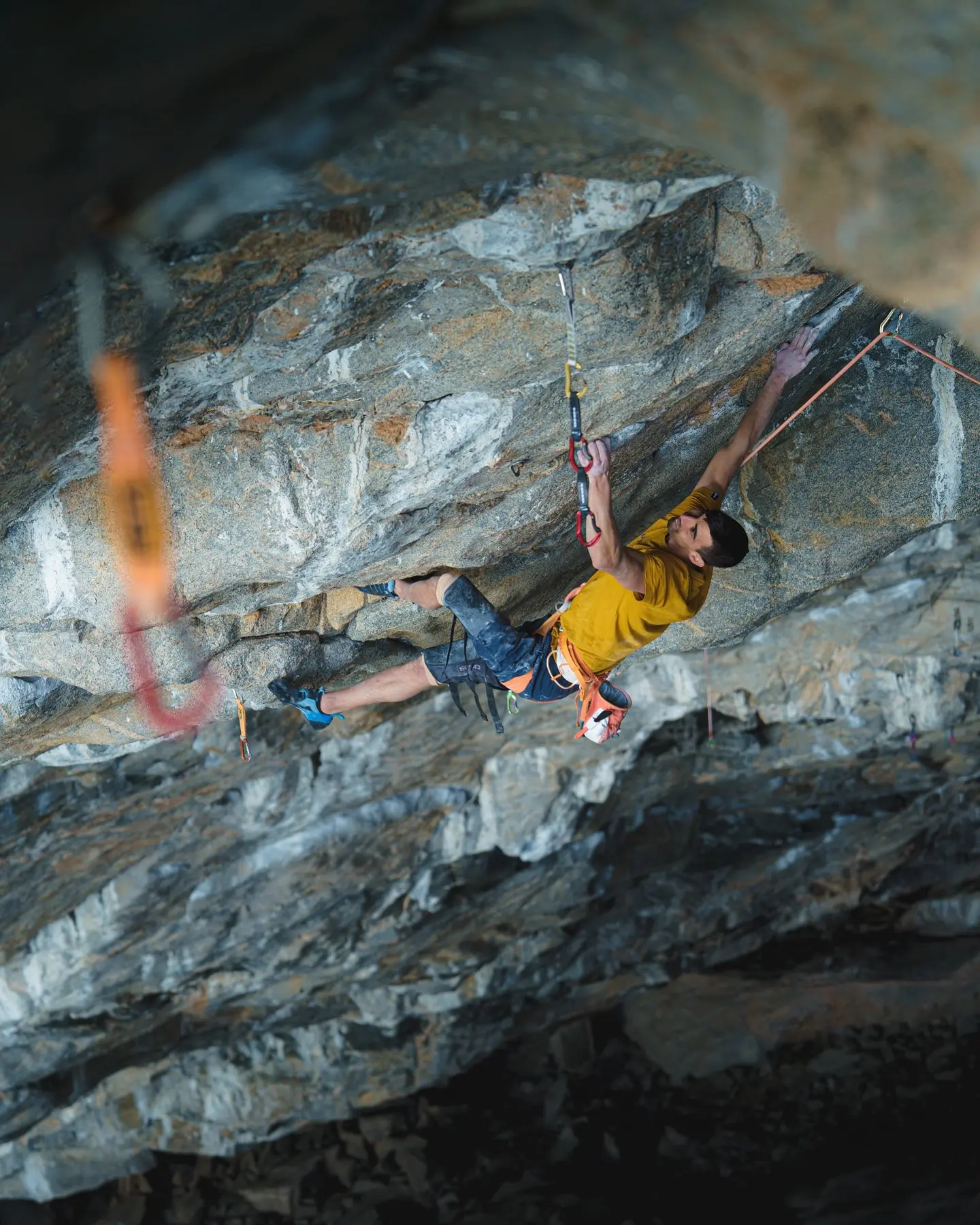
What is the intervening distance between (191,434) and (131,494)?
28cm

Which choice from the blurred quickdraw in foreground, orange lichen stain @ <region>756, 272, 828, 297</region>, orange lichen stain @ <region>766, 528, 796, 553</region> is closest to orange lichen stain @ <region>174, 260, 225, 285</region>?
the blurred quickdraw in foreground

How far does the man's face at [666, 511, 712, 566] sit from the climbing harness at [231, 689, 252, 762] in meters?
2.00

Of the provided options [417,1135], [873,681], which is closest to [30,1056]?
[417,1135]

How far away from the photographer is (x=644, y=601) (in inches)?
151

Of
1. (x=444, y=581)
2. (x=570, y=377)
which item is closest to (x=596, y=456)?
(x=570, y=377)

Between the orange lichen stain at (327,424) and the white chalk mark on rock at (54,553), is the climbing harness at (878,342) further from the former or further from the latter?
the white chalk mark on rock at (54,553)

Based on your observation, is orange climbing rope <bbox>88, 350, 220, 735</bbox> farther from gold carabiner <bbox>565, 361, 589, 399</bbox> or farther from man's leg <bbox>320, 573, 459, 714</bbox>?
gold carabiner <bbox>565, 361, 589, 399</bbox>

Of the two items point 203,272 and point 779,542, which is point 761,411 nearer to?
point 779,542

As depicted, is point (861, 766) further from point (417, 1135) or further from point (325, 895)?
point (417, 1135)

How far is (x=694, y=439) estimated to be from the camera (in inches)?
162

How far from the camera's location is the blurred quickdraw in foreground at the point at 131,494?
2197 millimetres

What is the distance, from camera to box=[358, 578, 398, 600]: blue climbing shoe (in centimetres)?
414

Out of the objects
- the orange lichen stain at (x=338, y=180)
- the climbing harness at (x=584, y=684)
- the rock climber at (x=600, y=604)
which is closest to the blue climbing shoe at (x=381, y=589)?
the rock climber at (x=600, y=604)

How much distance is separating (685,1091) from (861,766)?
378 centimetres
